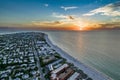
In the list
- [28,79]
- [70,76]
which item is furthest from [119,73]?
[28,79]

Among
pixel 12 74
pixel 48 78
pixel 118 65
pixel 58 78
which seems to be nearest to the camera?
pixel 58 78

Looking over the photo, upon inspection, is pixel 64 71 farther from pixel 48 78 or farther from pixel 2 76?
pixel 2 76

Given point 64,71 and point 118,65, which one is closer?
point 64,71

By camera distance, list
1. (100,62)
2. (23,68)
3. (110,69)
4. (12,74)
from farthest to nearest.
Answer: (100,62) < (110,69) < (23,68) < (12,74)

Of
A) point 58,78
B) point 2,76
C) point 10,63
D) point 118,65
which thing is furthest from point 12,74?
point 118,65

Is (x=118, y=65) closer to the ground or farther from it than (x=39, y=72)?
closer to the ground

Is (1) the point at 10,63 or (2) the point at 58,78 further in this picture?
(1) the point at 10,63

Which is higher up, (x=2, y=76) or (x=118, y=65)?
(x=2, y=76)

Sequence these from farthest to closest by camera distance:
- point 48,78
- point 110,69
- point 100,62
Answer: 1. point 100,62
2. point 110,69
3. point 48,78

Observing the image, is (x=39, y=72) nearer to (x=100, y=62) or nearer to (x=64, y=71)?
(x=64, y=71)
